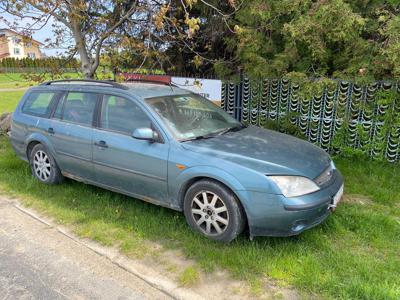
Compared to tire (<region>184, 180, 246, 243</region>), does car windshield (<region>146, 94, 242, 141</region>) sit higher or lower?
higher

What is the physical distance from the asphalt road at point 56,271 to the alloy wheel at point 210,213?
0.89m

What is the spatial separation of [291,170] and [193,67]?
6396mm

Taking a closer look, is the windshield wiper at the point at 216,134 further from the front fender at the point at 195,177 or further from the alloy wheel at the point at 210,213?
the alloy wheel at the point at 210,213

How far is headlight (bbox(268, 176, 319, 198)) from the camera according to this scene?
3344 millimetres

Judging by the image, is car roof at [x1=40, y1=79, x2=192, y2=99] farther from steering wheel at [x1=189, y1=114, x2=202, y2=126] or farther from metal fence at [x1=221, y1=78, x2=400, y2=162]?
metal fence at [x1=221, y1=78, x2=400, y2=162]

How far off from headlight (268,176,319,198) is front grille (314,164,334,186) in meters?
0.12

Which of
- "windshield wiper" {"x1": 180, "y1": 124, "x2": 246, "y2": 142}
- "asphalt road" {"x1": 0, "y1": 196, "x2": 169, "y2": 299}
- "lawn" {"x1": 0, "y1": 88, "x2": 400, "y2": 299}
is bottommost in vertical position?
"asphalt road" {"x1": 0, "y1": 196, "x2": 169, "y2": 299}

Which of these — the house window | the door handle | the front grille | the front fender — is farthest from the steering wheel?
the house window

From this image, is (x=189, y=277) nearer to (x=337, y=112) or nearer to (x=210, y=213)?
(x=210, y=213)

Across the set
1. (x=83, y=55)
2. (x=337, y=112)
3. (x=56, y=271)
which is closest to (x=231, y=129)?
(x=56, y=271)

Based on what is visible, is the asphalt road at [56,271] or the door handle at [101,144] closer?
the asphalt road at [56,271]

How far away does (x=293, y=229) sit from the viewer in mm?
3402

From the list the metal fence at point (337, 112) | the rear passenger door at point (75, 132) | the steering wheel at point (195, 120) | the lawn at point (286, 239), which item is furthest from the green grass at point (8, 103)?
the steering wheel at point (195, 120)

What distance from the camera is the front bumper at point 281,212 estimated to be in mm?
3302
